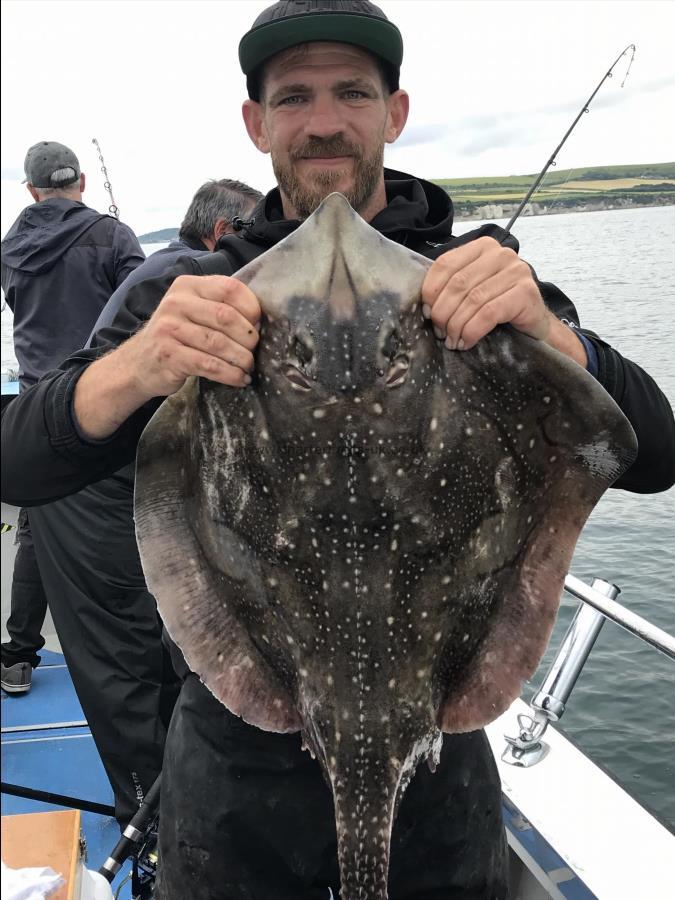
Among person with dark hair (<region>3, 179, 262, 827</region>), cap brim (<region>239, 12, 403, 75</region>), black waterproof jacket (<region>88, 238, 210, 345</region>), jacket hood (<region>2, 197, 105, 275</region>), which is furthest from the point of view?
jacket hood (<region>2, 197, 105, 275</region>)

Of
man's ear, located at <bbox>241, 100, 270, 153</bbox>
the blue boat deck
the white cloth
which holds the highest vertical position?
man's ear, located at <bbox>241, 100, 270, 153</bbox>

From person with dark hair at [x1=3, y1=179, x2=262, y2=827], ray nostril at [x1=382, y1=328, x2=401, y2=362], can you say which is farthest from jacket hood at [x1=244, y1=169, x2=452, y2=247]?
person with dark hair at [x1=3, y1=179, x2=262, y2=827]

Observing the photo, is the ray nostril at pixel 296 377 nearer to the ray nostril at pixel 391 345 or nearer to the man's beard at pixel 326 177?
the ray nostril at pixel 391 345

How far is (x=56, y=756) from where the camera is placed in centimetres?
455

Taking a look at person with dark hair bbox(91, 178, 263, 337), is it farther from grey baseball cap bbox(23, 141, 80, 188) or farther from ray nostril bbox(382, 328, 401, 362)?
ray nostril bbox(382, 328, 401, 362)

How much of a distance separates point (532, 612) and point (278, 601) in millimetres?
557

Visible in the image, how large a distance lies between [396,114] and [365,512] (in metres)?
1.37

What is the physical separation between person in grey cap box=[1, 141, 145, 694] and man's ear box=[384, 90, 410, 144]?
303cm

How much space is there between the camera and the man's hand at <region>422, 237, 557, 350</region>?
4.69 ft

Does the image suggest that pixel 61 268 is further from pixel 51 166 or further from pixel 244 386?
pixel 244 386

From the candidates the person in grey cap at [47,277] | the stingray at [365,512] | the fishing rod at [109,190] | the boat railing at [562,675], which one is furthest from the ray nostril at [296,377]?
the fishing rod at [109,190]

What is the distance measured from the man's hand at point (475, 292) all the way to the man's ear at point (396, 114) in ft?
2.76

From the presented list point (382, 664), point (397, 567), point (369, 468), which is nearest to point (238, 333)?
point (369, 468)

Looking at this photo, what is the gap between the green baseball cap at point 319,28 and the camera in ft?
6.20
